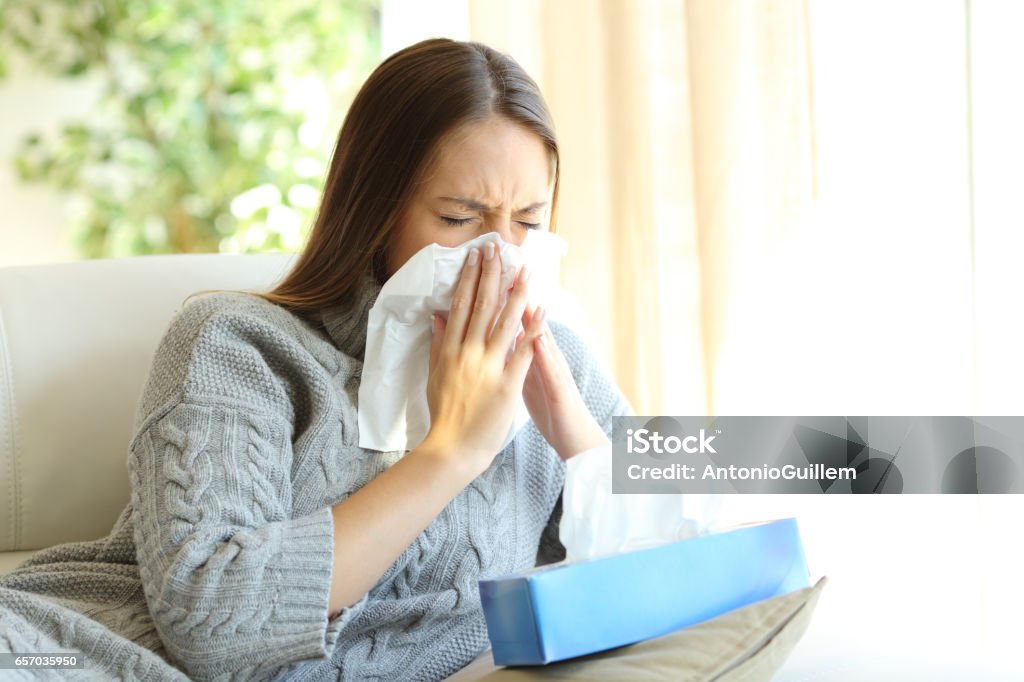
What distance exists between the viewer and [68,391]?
114 centimetres

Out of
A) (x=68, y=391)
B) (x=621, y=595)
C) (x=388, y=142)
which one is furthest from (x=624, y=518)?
(x=68, y=391)

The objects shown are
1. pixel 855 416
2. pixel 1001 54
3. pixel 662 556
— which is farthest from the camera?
pixel 855 416

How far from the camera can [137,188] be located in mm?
2771

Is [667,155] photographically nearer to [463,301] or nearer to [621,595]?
[463,301]

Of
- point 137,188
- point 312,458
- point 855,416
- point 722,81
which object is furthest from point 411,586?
point 137,188

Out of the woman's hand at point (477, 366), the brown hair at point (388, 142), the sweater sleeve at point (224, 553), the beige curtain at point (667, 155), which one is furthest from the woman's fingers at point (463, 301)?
the beige curtain at point (667, 155)

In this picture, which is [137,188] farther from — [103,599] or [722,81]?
[103,599]

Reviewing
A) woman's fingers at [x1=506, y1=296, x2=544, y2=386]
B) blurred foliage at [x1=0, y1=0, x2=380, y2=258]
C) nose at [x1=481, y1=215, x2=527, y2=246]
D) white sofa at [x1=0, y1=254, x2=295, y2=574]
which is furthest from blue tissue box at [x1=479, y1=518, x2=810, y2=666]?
blurred foliage at [x1=0, y1=0, x2=380, y2=258]

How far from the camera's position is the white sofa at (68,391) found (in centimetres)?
111

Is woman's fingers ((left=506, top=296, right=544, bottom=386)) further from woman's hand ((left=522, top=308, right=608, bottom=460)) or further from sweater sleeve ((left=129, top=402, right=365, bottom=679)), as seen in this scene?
sweater sleeve ((left=129, top=402, right=365, bottom=679))

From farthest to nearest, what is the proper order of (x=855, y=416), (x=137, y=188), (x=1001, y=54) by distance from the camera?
(x=137, y=188) → (x=855, y=416) → (x=1001, y=54)

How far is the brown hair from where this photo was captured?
43.9 inches

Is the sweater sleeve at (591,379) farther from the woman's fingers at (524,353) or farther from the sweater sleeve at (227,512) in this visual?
the sweater sleeve at (227,512)

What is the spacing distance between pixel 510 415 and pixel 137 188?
2.05m
